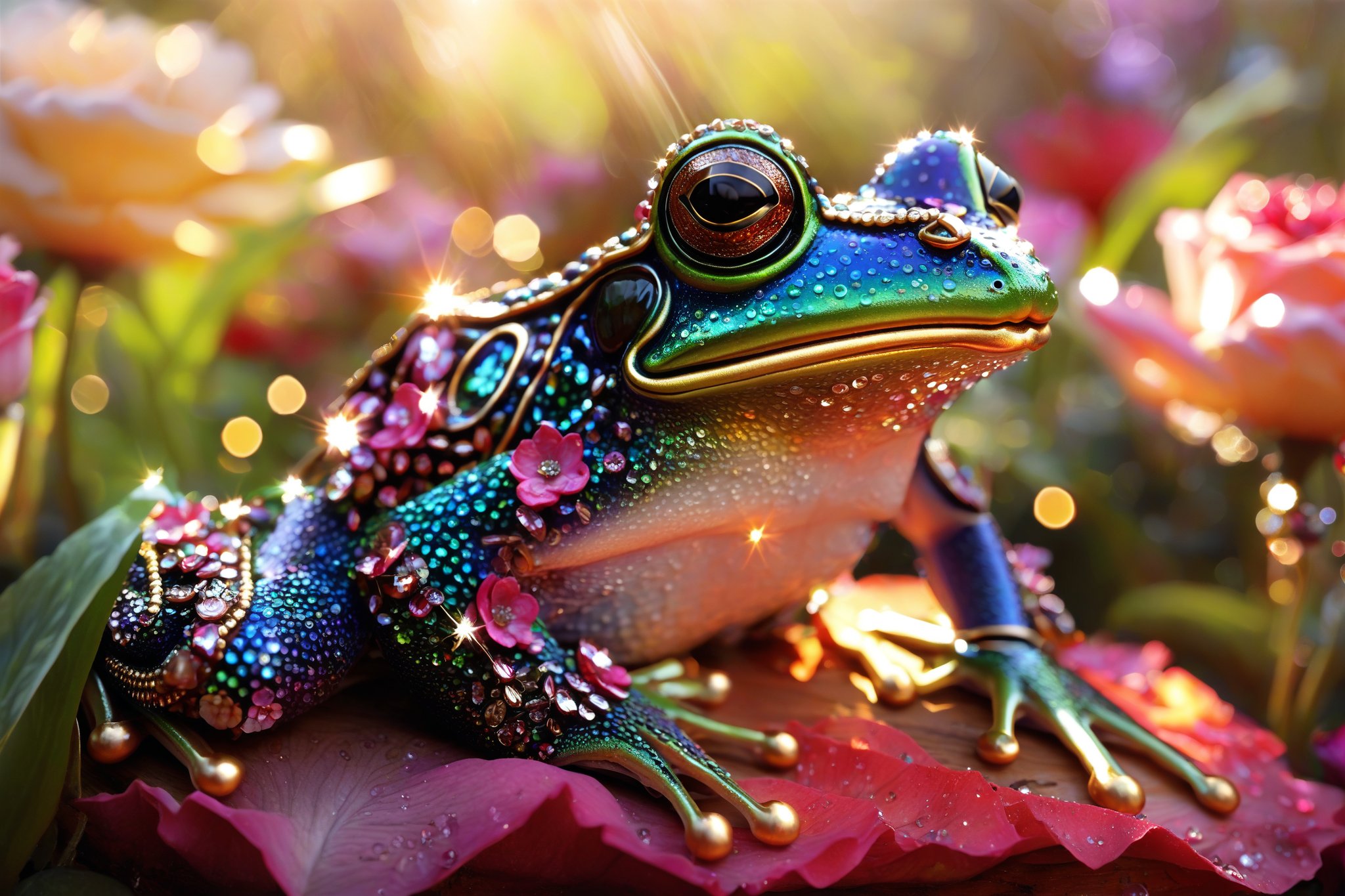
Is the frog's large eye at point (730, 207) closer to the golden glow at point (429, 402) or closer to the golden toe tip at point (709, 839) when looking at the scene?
the golden glow at point (429, 402)

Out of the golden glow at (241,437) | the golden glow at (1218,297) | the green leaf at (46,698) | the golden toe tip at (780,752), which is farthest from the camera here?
the golden glow at (241,437)

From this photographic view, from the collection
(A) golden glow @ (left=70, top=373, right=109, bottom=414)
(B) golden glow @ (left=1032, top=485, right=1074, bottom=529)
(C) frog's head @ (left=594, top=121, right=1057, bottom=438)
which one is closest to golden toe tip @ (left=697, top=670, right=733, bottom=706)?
(C) frog's head @ (left=594, top=121, right=1057, bottom=438)

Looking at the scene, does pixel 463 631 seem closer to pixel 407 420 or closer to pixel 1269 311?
pixel 407 420

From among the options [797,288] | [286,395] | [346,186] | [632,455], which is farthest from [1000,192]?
[286,395]

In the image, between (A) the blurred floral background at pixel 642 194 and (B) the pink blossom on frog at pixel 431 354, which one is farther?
(A) the blurred floral background at pixel 642 194

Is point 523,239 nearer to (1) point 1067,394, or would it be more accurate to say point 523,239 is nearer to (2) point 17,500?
(2) point 17,500

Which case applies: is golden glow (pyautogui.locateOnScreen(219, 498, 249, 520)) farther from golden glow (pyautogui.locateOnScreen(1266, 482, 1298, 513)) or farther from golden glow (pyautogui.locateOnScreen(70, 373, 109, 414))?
golden glow (pyautogui.locateOnScreen(1266, 482, 1298, 513))

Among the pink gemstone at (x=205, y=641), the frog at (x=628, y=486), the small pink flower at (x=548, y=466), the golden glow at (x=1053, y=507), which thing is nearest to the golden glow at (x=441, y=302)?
the frog at (x=628, y=486)
